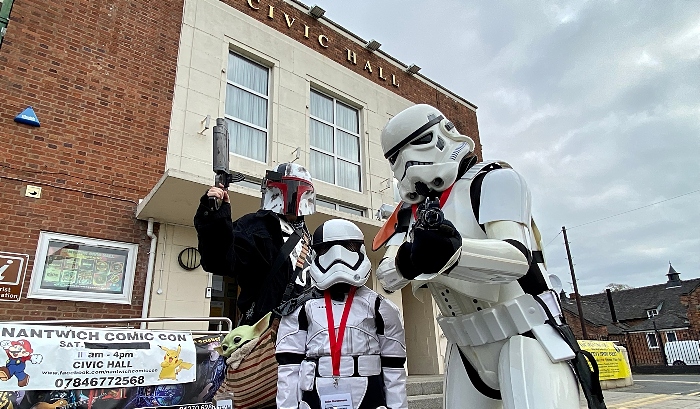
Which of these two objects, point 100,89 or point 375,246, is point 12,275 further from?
point 375,246

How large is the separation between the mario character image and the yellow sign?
10899 millimetres

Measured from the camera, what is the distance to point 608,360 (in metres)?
11.0

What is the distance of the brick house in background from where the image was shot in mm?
27109

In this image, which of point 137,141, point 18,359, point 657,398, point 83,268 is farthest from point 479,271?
point 657,398

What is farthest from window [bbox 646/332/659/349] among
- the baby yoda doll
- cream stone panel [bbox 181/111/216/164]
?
the baby yoda doll

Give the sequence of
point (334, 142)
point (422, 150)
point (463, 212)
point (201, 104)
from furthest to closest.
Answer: point (334, 142) < point (201, 104) < point (422, 150) < point (463, 212)

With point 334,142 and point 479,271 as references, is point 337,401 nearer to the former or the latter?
point 479,271

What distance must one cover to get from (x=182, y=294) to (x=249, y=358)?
15.4 feet

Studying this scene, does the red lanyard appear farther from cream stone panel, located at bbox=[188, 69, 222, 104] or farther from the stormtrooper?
cream stone panel, located at bbox=[188, 69, 222, 104]

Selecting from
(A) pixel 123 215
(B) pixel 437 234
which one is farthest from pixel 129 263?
(B) pixel 437 234

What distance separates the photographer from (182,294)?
271 inches

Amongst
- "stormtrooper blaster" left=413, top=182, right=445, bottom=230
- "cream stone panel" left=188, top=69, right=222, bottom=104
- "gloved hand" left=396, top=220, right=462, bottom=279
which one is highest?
"cream stone panel" left=188, top=69, right=222, bottom=104

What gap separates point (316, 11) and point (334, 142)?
3.30m

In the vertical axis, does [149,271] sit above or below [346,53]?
below
